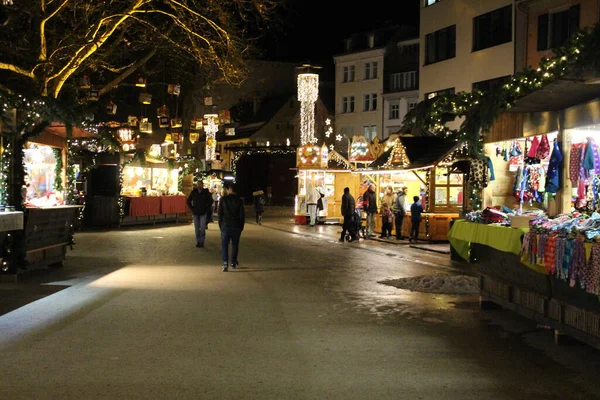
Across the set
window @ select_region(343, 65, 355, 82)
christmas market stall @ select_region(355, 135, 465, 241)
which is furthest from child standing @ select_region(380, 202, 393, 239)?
window @ select_region(343, 65, 355, 82)

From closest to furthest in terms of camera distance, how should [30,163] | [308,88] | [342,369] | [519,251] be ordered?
[342,369] < [519,251] < [30,163] < [308,88]

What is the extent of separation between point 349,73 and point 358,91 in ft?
8.42

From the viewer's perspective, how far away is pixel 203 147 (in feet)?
301

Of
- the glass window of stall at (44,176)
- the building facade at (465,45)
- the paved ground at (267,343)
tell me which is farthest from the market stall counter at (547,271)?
the building facade at (465,45)

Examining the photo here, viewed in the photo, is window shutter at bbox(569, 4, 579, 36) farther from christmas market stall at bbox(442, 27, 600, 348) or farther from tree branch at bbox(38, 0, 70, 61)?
tree branch at bbox(38, 0, 70, 61)

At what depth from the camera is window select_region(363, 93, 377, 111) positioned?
6825 centimetres

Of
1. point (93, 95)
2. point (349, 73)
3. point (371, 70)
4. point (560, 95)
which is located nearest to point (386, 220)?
point (93, 95)

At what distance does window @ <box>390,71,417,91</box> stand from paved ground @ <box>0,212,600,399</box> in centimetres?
5000

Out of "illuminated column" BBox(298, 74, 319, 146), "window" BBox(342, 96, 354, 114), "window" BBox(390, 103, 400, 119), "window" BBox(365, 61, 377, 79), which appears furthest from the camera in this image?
"window" BBox(342, 96, 354, 114)

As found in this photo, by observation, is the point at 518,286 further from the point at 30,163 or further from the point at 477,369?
the point at 30,163

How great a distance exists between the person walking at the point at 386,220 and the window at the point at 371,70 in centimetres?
4075

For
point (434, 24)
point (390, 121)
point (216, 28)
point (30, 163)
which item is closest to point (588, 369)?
point (30, 163)

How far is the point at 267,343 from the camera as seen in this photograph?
9.02 metres

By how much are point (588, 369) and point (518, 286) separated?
279 centimetres
